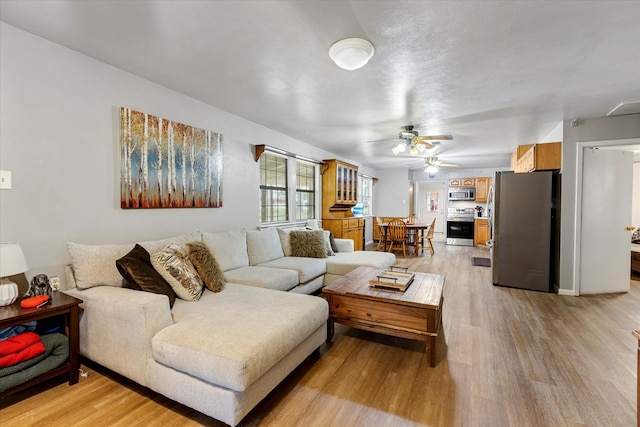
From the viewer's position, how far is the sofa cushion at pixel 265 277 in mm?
2864

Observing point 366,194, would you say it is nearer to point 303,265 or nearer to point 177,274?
point 303,265

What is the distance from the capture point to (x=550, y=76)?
2662 mm

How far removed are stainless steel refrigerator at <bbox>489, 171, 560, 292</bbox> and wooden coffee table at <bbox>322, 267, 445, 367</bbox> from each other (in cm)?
240

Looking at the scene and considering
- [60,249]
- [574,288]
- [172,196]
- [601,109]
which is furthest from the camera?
[574,288]

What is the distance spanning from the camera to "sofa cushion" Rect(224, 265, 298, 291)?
2864 mm

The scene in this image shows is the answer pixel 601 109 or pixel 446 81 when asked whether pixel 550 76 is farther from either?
pixel 601 109

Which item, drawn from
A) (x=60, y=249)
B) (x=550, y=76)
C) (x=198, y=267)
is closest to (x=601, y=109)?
(x=550, y=76)

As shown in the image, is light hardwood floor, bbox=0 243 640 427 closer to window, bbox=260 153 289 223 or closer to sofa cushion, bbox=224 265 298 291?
sofa cushion, bbox=224 265 298 291

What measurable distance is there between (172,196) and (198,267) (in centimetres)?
98

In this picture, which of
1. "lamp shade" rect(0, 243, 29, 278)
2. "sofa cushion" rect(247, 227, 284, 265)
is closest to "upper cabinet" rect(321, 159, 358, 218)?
"sofa cushion" rect(247, 227, 284, 265)

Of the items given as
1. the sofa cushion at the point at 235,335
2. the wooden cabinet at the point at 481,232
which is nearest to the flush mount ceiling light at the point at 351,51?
the sofa cushion at the point at 235,335

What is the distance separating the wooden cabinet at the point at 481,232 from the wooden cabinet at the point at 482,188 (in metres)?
0.89

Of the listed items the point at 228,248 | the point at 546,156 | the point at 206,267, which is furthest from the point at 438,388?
the point at 546,156

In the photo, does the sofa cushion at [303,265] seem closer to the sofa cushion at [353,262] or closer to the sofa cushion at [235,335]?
the sofa cushion at [353,262]
